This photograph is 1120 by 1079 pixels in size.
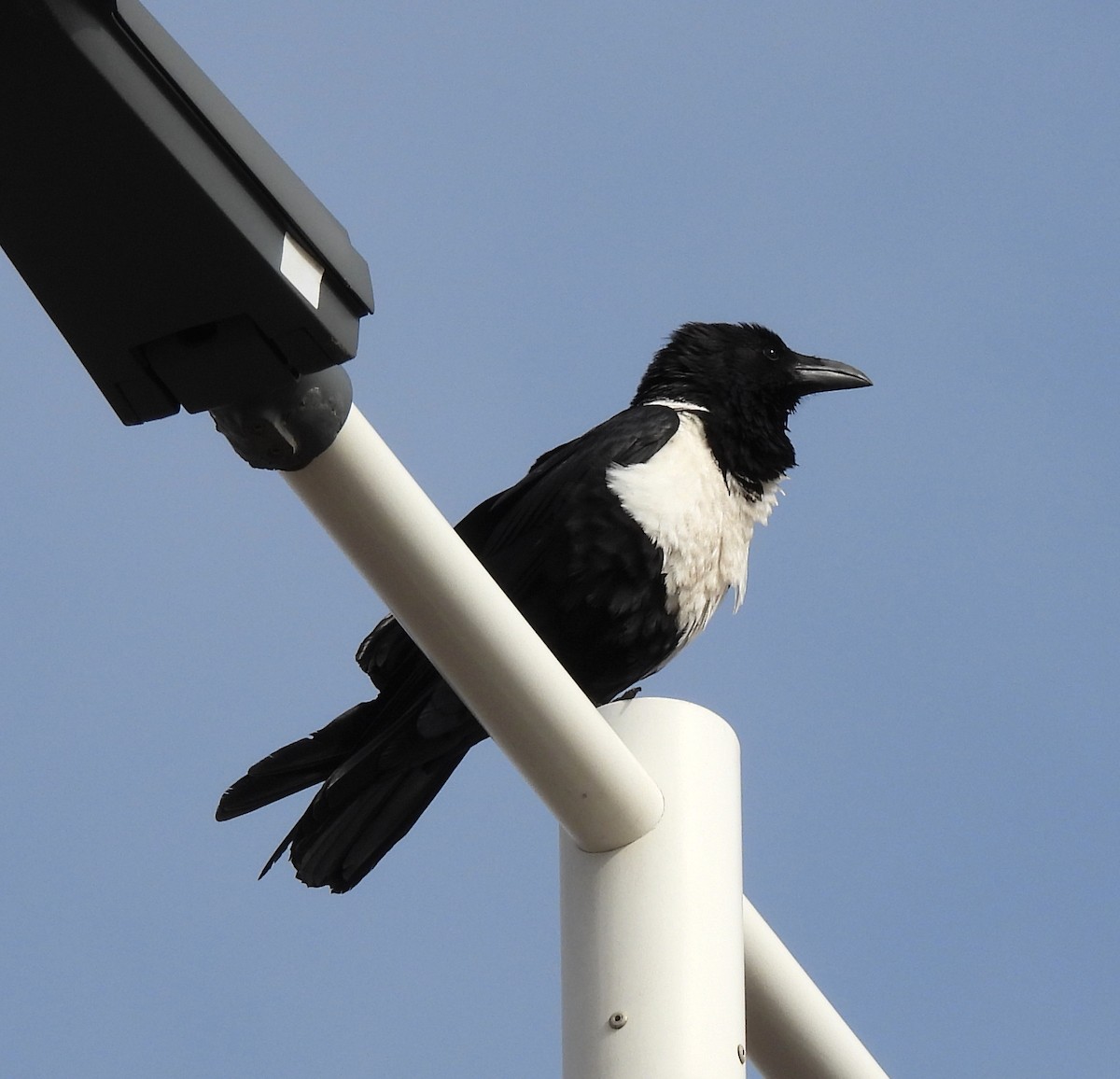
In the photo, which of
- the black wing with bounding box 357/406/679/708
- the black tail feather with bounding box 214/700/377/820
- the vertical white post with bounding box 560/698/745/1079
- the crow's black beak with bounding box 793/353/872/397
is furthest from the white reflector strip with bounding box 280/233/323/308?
the crow's black beak with bounding box 793/353/872/397

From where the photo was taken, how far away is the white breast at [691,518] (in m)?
4.79

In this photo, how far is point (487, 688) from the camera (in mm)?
2059

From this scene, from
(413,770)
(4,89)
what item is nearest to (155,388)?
(4,89)

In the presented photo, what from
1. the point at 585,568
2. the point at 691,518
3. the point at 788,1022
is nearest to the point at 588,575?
the point at 585,568

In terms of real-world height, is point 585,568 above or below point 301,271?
above

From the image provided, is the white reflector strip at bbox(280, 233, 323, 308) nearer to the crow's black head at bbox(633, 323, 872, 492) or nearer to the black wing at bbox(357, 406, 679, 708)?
the black wing at bbox(357, 406, 679, 708)

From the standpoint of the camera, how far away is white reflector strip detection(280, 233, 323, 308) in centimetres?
168

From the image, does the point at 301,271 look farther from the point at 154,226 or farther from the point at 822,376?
the point at 822,376

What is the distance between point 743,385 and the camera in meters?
5.61

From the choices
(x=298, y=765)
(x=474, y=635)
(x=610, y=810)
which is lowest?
(x=610, y=810)

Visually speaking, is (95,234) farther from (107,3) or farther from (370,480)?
(370,480)

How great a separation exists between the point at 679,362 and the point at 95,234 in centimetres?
424

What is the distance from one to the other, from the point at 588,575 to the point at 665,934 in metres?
2.55

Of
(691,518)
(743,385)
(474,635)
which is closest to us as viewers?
(474,635)
